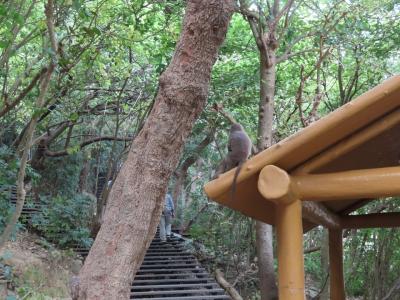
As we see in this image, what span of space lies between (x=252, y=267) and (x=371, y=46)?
4.36 m

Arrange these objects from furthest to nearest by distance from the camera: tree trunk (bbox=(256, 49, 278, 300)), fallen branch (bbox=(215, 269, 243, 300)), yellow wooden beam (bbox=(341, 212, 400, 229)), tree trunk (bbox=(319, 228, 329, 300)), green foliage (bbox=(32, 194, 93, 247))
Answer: green foliage (bbox=(32, 194, 93, 247)) < fallen branch (bbox=(215, 269, 243, 300)) < tree trunk (bbox=(319, 228, 329, 300)) < tree trunk (bbox=(256, 49, 278, 300)) < yellow wooden beam (bbox=(341, 212, 400, 229))

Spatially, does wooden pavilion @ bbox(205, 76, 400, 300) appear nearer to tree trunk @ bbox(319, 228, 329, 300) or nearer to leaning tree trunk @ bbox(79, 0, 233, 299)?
leaning tree trunk @ bbox(79, 0, 233, 299)

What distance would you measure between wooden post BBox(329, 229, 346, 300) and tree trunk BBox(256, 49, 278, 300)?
5.79ft

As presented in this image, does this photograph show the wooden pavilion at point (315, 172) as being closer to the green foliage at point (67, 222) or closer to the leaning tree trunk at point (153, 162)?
the leaning tree trunk at point (153, 162)

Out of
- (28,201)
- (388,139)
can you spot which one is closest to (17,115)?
(28,201)

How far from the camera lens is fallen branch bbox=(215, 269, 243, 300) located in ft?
28.0

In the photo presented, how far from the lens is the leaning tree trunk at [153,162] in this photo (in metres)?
2.80

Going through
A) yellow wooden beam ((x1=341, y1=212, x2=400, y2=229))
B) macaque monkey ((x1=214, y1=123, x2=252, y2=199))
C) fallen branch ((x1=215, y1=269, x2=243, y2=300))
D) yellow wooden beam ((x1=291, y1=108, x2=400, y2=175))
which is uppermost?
macaque monkey ((x1=214, y1=123, x2=252, y2=199))

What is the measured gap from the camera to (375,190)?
2.95 meters

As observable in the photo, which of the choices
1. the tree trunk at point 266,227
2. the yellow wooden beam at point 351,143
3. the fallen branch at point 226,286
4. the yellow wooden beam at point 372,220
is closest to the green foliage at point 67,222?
the fallen branch at point 226,286

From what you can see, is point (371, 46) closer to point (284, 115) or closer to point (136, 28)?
point (284, 115)

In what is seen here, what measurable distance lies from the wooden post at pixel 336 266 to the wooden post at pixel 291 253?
2.00 m

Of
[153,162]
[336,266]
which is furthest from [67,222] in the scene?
[153,162]

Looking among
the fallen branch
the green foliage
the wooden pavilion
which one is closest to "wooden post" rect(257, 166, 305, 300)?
the wooden pavilion
